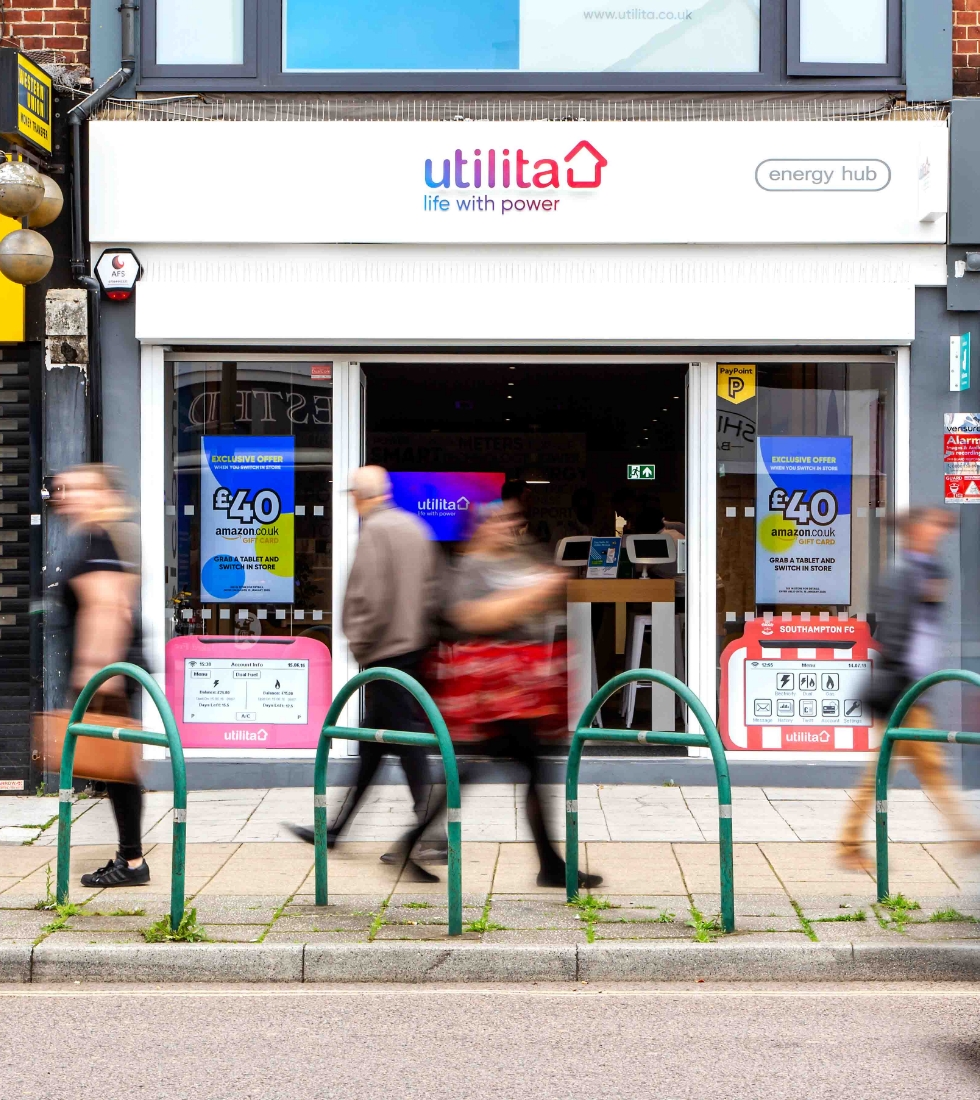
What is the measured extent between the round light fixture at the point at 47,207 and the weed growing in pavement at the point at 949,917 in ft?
21.5

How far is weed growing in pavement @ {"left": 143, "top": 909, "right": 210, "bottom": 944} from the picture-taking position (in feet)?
18.0

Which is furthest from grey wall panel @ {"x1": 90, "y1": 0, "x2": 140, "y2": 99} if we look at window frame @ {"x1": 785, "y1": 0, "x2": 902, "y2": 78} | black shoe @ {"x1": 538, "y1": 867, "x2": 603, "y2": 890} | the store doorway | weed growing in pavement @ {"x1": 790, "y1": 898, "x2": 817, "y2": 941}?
weed growing in pavement @ {"x1": 790, "y1": 898, "x2": 817, "y2": 941}

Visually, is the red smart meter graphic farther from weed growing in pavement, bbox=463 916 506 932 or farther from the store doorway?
weed growing in pavement, bbox=463 916 506 932

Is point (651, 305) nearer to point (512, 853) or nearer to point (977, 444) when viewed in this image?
point (977, 444)

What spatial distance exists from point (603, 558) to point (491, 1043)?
18.9ft

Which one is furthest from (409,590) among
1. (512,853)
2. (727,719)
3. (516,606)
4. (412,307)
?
(727,719)

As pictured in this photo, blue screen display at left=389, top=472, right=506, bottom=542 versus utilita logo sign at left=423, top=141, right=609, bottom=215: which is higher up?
utilita logo sign at left=423, top=141, right=609, bottom=215

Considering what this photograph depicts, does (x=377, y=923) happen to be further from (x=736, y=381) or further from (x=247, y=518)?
(x=736, y=381)

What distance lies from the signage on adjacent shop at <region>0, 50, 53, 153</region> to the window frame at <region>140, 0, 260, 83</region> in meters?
0.68

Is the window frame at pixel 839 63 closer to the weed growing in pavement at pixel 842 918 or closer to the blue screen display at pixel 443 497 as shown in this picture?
the blue screen display at pixel 443 497

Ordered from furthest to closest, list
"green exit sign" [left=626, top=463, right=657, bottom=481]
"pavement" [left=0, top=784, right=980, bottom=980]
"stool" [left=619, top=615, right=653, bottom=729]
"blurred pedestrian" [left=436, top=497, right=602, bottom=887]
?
"green exit sign" [left=626, top=463, right=657, bottom=481]
"stool" [left=619, top=615, right=653, bottom=729]
"blurred pedestrian" [left=436, top=497, right=602, bottom=887]
"pavement" [left=0, top=784, right=980, bottom=980]

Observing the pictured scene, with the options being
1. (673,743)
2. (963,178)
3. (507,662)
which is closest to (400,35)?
(963,178)

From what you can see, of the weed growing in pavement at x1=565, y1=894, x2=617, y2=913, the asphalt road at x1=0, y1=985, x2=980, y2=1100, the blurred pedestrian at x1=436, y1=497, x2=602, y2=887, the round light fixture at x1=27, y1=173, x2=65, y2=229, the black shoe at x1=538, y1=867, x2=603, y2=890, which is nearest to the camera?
the asphalt road at x1=0, y1=985, x2=980, y2=1100

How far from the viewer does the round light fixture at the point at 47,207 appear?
820 cm
